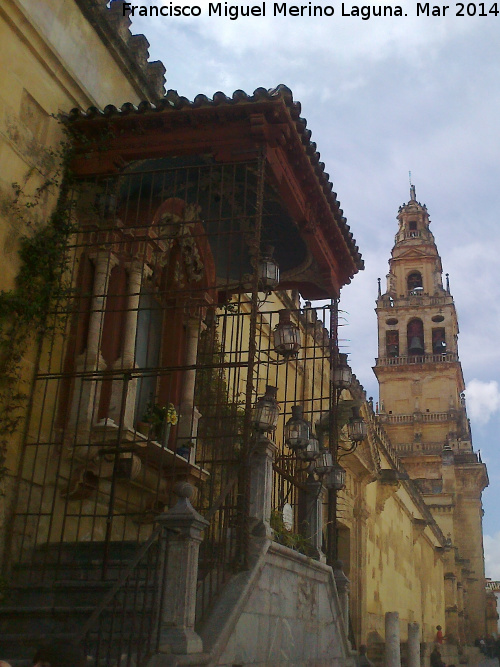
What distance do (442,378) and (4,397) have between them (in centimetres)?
4207

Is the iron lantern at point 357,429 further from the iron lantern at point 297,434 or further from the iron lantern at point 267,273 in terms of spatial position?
the iron lantern at point 267,273

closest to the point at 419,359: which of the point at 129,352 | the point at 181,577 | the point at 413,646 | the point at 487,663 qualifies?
the point at 487,663

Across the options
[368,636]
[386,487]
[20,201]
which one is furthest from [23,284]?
[386,487]

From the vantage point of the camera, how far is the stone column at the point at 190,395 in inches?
378

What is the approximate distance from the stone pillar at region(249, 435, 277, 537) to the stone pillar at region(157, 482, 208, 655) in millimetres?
1381

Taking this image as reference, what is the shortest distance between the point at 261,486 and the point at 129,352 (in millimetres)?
2205

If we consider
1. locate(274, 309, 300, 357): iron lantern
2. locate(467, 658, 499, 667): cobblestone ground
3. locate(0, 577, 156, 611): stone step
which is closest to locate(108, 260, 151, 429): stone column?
locate(274, 309, 300, 357): iron lantern

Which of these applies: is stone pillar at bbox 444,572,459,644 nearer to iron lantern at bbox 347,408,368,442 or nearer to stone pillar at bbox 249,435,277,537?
iron lantern at bbox 347,408,368,442

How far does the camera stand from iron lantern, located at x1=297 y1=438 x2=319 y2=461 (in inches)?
388

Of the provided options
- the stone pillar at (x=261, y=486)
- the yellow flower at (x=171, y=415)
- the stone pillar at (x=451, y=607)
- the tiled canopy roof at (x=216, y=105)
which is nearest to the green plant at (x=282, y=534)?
the stone pillar at (x=261, y=486)

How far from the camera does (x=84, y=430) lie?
7.63 metres

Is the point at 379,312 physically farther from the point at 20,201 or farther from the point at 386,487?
the point at 20,201

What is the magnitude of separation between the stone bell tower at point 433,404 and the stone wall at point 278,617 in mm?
29038

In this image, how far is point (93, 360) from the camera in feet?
25.8
